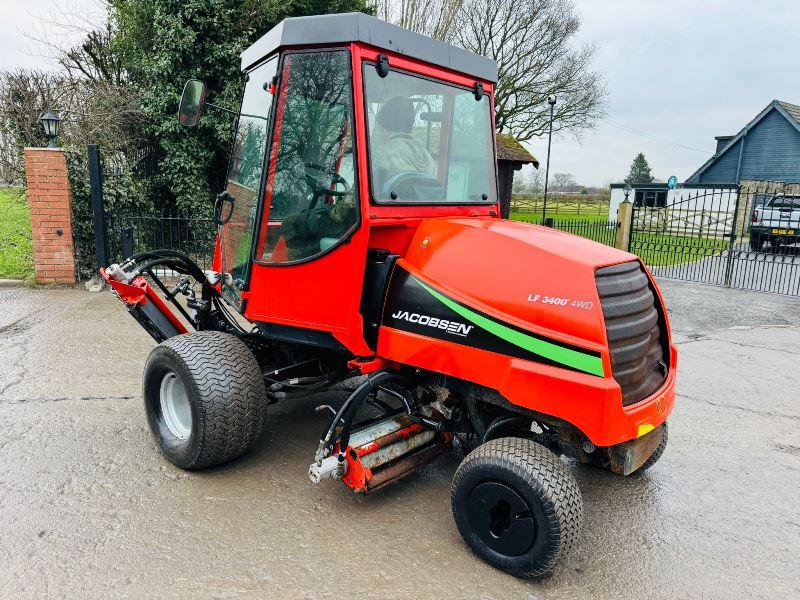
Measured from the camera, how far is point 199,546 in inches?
108

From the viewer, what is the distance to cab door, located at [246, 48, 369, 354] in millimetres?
2996

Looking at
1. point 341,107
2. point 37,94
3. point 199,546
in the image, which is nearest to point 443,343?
point 341,107

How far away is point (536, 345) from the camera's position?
8.45 feet

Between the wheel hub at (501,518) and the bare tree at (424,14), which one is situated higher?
the bare tree at (424,14)

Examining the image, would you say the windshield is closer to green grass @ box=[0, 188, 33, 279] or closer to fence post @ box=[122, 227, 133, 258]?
fence post @ box=[122, 227, 133, 258]

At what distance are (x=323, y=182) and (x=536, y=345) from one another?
4.74 ft

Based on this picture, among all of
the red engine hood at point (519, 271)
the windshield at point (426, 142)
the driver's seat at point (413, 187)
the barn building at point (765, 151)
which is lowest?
the red engine hood at point (519, 271)

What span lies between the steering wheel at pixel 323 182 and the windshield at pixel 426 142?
0.20 meters

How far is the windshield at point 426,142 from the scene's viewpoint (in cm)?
301

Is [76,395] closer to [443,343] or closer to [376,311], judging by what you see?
[376,311]

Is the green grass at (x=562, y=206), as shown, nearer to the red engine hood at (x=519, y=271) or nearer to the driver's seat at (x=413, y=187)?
Answer: the driver's seat at (x=413, y=187)

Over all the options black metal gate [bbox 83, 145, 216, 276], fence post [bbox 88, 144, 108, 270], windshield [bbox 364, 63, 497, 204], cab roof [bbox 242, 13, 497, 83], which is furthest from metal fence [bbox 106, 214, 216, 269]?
windshield [bbox 364, 63, 497, 204]

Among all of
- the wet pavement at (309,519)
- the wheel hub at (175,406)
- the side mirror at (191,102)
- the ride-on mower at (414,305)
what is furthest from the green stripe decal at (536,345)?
the side mirror at (191,102)

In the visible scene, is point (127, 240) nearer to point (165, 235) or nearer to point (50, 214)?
point (50, 214)
